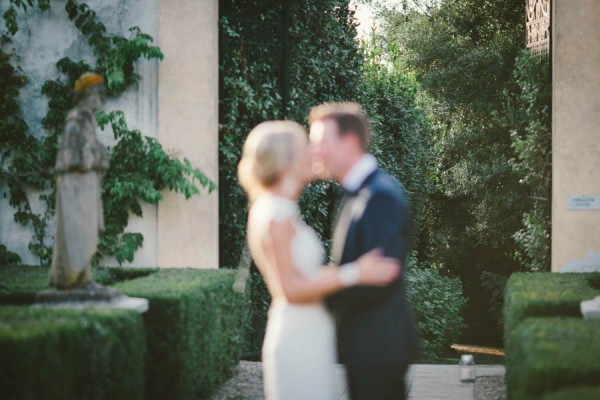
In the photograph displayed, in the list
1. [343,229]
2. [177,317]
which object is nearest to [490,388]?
[177,317]

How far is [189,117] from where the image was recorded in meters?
10.5

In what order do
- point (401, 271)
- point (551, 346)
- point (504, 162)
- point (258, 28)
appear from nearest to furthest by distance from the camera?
1. point (401, 271)
2. point (551, 346)
3. point (258, 28)
4. point (504, 162)

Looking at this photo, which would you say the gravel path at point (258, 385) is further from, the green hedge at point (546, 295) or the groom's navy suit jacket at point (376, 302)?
the groom's navy suit jacket at point (376, 302)

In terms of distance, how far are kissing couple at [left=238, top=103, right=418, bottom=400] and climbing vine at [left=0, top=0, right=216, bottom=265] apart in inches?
252

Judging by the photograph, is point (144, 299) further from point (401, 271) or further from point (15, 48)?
Result: point (15, 48)

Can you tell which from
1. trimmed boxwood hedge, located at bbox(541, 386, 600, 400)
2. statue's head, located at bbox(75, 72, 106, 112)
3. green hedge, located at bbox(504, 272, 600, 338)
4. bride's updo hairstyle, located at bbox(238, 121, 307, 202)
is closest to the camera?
trimmed boxwood hedge, located at bbox(541, 386, 600, 400)

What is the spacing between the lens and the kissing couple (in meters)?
3.74

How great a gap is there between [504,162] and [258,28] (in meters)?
11.5

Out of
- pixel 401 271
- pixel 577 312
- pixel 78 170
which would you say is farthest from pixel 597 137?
pixel 401 271

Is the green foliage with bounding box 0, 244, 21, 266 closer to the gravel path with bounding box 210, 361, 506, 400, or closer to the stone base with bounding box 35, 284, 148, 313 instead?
the gravel path with bounding box 210, 361, 506, 400

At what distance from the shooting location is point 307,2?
12898 millimetres

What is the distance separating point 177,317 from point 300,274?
3397 mm

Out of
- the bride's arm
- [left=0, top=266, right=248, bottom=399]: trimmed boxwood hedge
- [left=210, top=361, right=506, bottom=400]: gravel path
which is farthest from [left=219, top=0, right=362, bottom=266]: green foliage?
the bride's arm

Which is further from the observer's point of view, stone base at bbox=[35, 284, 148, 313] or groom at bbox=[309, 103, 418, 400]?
stone base at bbox=[35, 284, 148, 313]
